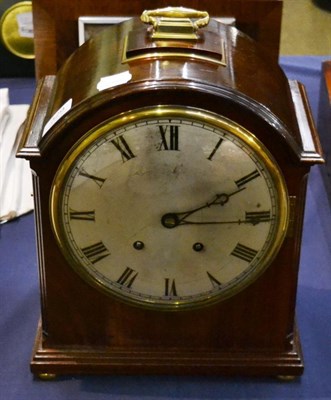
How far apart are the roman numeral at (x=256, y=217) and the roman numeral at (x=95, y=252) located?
0.20 m

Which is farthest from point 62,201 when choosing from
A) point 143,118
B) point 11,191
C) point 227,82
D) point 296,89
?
point 11,191

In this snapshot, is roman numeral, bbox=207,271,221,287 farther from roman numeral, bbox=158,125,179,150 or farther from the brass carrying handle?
the brass carrying handle

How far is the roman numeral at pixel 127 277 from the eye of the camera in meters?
1.23

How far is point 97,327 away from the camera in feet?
4.27

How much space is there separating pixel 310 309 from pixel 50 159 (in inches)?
Answer: 22.3

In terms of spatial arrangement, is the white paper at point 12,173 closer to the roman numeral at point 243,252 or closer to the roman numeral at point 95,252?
the roman numeral at point 95,252

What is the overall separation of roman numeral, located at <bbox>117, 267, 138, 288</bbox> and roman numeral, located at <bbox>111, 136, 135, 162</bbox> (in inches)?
7.0

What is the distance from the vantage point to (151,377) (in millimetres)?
1334

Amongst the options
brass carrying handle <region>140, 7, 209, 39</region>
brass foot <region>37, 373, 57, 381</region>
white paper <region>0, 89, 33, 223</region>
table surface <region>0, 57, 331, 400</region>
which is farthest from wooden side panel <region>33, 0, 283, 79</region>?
brass foot <region>37, 373, 57, 381</region>

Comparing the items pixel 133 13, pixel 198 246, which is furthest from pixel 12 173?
pixel 198 246

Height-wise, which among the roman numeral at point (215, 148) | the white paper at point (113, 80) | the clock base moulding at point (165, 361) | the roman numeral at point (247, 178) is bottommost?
the clock base moulding at point (165, 361)

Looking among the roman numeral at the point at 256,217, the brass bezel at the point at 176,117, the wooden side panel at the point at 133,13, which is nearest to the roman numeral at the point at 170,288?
the brass bezel at the point at 176,117

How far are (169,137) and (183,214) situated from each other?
12cm

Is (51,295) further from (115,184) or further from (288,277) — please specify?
(288,277)
